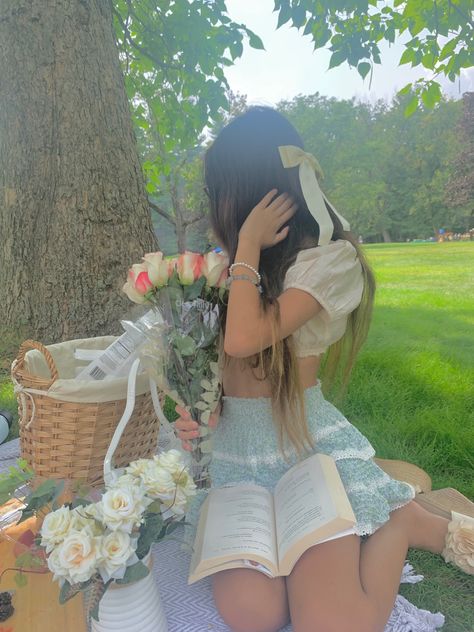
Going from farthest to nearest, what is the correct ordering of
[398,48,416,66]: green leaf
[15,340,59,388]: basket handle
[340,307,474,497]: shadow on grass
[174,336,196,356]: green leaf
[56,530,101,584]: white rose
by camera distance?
[398,48,416,66]: green leaf < [340,307,474,497]: shadow on grass < [15,340,59,388]: basket handle < [174,336,196,356]: green leaf < [56,530,101,584]: white rose

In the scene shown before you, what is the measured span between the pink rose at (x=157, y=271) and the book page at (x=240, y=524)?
64cm

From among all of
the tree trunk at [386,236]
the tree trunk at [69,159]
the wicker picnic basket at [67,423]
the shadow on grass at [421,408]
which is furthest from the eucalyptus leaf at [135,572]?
the tree trunk at [386,236]

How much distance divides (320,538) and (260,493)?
30 cm

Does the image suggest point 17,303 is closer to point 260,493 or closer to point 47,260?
point 47,260

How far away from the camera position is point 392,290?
9547 mm

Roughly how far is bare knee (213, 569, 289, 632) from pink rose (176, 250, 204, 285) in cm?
76

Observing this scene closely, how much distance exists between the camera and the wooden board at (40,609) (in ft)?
4.06

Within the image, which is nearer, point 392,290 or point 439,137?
point 392,290

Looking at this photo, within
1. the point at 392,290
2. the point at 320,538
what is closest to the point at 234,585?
the point at 320,538

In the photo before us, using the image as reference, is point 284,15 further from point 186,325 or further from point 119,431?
point 119,431

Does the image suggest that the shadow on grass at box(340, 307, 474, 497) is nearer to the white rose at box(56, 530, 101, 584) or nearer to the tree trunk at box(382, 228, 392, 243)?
the white rose at box(56, 530, 101, 584)

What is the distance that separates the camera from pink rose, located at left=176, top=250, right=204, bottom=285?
52.1 inches

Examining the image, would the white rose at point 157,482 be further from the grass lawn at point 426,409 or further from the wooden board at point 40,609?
the grass lawn at point 426,409

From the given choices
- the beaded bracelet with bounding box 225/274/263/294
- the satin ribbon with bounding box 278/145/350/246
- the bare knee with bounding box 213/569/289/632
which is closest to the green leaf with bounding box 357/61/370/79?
the satin ribbon with bounding box 278/145/350/246
